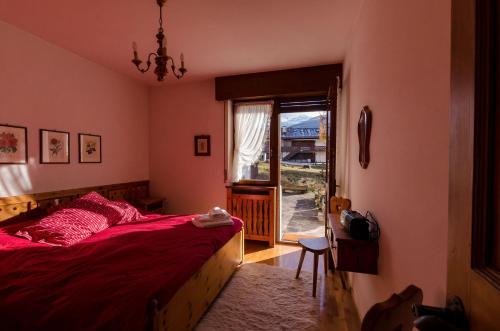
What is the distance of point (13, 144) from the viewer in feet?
7.75

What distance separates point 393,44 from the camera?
4.13 feet

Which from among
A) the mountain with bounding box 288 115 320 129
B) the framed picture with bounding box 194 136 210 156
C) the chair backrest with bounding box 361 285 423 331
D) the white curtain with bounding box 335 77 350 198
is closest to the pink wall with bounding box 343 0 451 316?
the chair backrest with bounding box 361 285 423 331

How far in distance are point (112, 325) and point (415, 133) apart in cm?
164

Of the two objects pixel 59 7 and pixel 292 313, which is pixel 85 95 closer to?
pixel 59 7

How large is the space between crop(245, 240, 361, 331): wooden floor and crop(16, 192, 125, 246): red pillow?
177cm

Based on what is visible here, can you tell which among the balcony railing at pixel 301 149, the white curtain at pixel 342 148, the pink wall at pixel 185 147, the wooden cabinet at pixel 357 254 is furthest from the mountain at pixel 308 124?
the wooden cabinet at pixel 357 254

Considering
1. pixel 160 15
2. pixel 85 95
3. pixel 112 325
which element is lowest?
pixel 112 325

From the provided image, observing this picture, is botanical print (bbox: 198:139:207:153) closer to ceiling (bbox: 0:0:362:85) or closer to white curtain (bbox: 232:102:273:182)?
white curtain (bbox: 232:102:273:182)

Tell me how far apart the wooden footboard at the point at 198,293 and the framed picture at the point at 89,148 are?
2228mm

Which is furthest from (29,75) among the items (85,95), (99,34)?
(99,34)

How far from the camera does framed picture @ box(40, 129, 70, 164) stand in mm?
2629

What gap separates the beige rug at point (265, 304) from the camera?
1922mm

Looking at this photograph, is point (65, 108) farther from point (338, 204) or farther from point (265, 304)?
point (338, 204)

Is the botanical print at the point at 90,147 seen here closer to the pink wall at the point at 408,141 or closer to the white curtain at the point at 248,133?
the white curtain at the point at 248,133
